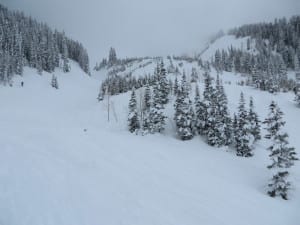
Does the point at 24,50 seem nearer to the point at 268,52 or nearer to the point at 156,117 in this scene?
the point at 156,117

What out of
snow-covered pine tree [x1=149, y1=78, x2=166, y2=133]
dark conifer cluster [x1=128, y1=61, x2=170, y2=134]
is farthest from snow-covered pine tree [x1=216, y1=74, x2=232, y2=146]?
snow-covered pine tree [x1=149, y1=78, x2=166, y2=133]

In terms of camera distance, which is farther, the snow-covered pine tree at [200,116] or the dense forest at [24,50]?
the dense forest at [24,50]

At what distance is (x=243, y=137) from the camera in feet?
115

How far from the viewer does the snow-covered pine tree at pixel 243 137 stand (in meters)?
34.5

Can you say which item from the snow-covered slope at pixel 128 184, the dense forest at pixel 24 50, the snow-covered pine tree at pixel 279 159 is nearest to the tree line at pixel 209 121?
the snow-covered slope at pixel 128 184

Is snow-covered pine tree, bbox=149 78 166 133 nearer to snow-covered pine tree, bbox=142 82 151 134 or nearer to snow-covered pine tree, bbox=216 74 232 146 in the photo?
snow-covered pine tree, bbox=142 82 151 134

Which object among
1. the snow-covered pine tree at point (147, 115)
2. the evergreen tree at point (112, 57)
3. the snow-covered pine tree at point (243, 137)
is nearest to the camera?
the snow-covered pine tree at point (243, 137)

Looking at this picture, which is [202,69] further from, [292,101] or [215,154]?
[215,154]

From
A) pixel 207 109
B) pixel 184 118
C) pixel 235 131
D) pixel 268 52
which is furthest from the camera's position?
pixel 268 52

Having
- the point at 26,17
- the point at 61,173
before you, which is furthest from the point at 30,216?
the point at 26,17

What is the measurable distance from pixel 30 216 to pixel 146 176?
32.7 feet

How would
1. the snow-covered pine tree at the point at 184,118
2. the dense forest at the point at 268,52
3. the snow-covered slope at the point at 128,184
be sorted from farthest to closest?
the dense forest at the point at 268,52
the snow-covered pine tree at the point at 184,118
the snow-covered slope at the point at 128,184

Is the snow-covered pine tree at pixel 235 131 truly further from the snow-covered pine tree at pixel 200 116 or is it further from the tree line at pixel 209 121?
the snow-covered pine tree at pixel 200 116

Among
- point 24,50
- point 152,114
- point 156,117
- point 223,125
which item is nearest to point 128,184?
point 223,125
